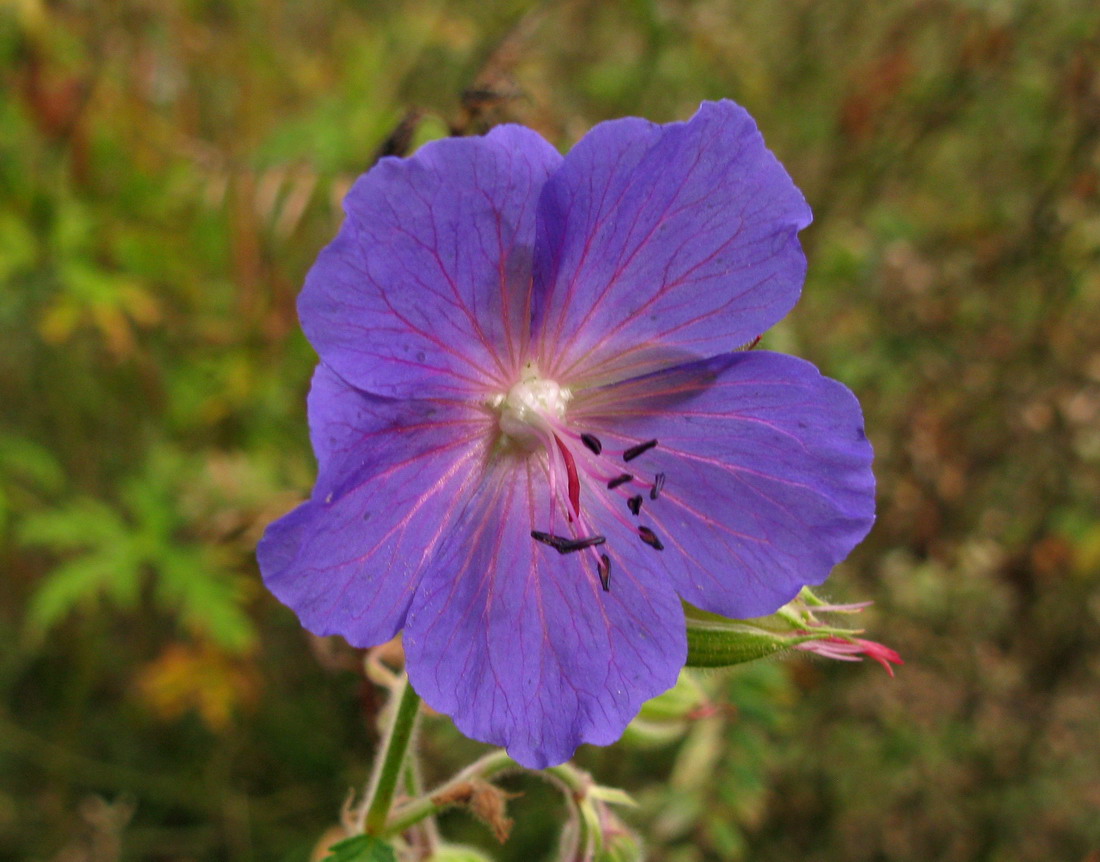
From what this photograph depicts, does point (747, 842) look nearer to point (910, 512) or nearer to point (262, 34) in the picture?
point (910, 512)

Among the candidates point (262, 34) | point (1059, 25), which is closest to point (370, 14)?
point (262, 34)

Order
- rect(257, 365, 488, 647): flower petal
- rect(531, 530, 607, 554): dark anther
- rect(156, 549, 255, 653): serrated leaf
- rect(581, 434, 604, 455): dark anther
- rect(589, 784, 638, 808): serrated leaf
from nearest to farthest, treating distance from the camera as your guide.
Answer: rect(257, 365, 488, 647): flower petal → rect(531, 530, 607, 554): dark anther → rect(581, 434, 604, 455): dark anther → rect(589, 784, 638, 808): serrated leaf → rect(156, 549, 255, 653): serrated leaf

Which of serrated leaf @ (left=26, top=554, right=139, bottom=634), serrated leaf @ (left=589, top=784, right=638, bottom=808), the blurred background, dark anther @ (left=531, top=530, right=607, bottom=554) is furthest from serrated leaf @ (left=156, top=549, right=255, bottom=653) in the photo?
dark anther @ (left=531, top=530, right=607, bottom=554)

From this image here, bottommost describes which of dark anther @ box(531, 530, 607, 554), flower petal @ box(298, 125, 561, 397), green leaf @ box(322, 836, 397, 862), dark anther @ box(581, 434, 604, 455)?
green leaf @ box(322, 836, 397, 862)

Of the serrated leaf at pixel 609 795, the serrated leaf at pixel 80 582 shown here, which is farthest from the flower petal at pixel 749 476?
the serrated leaf at pixel 80 582

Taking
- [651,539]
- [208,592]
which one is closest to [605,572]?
[651,539]

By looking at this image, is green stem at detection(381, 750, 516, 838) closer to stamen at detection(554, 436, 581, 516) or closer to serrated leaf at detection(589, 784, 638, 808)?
serrated leaf at detection(589, 784, 638, 808)

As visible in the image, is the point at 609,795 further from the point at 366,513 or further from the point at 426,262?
the point at 426,262

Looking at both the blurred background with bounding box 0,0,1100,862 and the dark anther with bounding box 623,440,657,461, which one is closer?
the dark anther with bounding box 623,440,657,461
